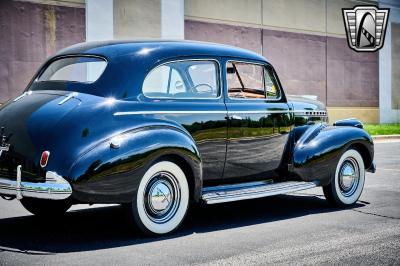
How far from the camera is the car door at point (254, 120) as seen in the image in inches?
263

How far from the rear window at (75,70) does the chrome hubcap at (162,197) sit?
3.68ft

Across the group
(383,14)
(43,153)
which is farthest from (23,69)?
(383,14)

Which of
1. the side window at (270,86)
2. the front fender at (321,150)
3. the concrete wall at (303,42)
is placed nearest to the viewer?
the front fender at (321,150)

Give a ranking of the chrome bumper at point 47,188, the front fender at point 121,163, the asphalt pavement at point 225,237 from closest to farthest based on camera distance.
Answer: the asphalt pavement at point 225,237, the chrome bumper at point 47,188, the front fender at point 121,163

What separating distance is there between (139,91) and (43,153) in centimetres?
111

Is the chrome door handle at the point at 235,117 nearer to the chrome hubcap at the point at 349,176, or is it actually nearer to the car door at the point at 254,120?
the car door at the point at 254,120

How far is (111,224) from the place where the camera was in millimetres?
6402

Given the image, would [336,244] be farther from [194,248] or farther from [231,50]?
[231,50]

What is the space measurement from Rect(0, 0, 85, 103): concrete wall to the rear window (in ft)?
42.2

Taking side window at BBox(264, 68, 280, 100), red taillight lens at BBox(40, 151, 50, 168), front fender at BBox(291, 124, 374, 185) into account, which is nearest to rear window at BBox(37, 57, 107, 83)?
red taillight lens at BBox(40, 151, 50, 168)

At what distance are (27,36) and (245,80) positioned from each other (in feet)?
44.0

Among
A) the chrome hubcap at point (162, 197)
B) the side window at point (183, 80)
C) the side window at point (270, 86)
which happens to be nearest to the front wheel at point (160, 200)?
the chrome hubcap at point (162, 197)

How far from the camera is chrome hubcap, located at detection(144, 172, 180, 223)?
18.6ft

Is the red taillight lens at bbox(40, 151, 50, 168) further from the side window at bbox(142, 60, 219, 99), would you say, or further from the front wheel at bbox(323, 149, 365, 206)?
the front wheel at bbox(323, 149, 365, 206)
